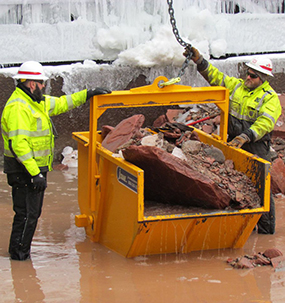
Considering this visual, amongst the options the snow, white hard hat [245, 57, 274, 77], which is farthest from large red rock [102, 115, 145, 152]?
the snow

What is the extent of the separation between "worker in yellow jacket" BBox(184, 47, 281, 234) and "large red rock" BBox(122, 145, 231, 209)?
33.0 inches

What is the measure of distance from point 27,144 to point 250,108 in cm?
218

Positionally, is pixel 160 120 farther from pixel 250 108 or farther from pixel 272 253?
pixel 272 253

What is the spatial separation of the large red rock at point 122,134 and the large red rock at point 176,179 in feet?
1.69

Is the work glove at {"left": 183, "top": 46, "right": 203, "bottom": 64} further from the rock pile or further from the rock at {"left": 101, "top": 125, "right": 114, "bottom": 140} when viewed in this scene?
the rock at {"left": 101, "top": 125, "right": 114, "bottom": 140}

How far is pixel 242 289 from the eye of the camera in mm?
4125

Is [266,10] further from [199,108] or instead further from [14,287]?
[14,287]

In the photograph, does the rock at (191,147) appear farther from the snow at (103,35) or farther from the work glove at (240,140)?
the snow at (103,35)

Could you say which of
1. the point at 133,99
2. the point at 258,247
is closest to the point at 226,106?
the point at 133,99

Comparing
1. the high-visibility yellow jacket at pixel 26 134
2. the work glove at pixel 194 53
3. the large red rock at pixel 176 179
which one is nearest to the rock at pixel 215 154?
the large red rock at pixel 176 179

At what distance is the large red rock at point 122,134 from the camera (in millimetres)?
4953

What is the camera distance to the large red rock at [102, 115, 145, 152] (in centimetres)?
495

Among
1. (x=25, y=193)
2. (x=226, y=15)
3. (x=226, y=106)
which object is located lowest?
(x=25, y=193)

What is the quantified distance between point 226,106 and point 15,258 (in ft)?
7.55
